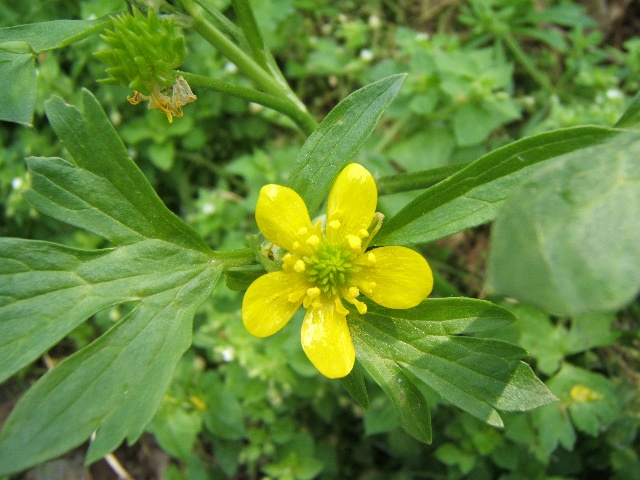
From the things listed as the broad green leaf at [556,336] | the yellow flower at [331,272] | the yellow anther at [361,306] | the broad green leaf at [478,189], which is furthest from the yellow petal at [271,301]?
the broad green leaf at [556,336]

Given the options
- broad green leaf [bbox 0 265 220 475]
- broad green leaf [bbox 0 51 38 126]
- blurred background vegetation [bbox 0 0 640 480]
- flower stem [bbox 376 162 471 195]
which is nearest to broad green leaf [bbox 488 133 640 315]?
flower stem [bbox 376 162 471 195]

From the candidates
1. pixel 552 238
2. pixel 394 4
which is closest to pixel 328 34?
pixel 394 4

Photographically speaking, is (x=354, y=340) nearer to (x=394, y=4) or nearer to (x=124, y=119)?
(x=124, y=119)

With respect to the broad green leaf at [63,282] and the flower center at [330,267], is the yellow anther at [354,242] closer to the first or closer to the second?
the flower center at [330,267]

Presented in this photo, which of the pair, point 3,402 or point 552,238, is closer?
point 552,238

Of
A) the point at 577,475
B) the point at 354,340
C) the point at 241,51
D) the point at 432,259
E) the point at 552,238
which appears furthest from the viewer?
the point at 432,259

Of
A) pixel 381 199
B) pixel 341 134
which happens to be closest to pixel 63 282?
pixel 341 134

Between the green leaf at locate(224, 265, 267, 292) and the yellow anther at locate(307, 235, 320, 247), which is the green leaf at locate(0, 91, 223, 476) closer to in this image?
the green leaf at locate(224, 265, 267, 292)
